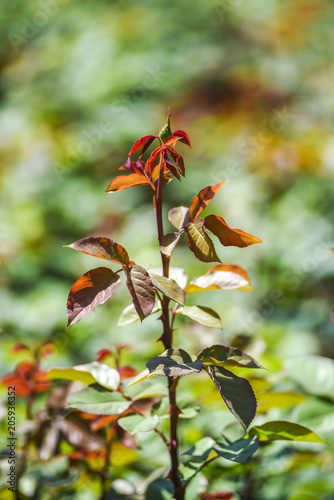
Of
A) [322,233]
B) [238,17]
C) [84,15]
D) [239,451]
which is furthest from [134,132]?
[239,451]

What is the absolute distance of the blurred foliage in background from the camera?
1140mm

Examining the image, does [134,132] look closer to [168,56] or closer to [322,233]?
[168,56]

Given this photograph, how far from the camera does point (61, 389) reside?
77 cm

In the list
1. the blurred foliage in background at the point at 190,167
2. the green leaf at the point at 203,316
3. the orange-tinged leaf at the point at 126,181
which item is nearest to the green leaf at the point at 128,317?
the green leaf at the point at 203,316

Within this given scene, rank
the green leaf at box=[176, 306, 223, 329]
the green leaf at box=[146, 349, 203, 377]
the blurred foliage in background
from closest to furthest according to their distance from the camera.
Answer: the green leaf at box=[146, 349, 203, 377] → the green leaf at box=[176, 306, 223, 329] → the blurred foliage in background

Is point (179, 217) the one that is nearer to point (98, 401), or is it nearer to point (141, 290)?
point (141, 290)

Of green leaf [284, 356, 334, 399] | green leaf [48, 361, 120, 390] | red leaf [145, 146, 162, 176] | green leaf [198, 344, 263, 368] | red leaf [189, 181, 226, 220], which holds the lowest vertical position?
green leaf [284, 356, 334, 399]

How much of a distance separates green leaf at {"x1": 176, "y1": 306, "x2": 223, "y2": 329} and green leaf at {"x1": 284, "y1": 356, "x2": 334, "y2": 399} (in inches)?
13.2

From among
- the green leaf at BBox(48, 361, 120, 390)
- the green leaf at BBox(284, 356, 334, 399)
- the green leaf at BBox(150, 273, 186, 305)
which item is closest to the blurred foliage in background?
the green leaf at BBox(284, 356, 334, 399)

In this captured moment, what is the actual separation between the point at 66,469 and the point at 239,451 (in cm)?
37

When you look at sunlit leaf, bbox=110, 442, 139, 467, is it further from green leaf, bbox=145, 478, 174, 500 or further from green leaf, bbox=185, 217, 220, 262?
green leaf, bbox=185, 217, 220, 262

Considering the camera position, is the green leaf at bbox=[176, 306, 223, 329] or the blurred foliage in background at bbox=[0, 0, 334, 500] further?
the blurred foliage in background at bbox=[0, 0, 334, 500]

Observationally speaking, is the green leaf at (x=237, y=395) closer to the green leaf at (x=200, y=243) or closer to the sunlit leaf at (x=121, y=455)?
the green leaf at (x=200, y=243)

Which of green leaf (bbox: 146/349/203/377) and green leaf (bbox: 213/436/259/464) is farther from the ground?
green leaf (bbox: 146/349/203/377)
